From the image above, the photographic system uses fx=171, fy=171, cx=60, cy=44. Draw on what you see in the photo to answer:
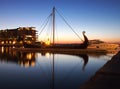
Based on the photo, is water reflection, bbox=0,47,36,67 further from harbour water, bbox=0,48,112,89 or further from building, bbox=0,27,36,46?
building, bbox=0,27,36,46

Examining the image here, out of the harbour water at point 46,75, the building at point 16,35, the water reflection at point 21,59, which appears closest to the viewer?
the harbour water at point 46,75

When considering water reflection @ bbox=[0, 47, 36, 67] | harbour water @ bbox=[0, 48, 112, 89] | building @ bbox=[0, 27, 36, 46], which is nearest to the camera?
harbour water @ bbox=[0, 48, 112, 89]

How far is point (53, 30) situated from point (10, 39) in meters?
75.8

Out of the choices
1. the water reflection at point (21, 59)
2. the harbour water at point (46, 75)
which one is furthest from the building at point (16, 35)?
the harbour water at point (46, 75)

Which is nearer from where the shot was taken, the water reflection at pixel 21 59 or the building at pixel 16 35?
the water reflection at pixel 21 59

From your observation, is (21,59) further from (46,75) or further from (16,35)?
(16,35)

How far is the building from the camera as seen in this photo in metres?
106

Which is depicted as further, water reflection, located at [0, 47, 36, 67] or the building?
the building

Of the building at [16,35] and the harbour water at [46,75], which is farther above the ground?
the building at [16,35]

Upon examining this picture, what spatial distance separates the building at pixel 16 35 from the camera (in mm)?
106250

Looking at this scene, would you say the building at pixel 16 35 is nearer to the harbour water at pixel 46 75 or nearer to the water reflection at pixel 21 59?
the water reflection at pixel 21 59

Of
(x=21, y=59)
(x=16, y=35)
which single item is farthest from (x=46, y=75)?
(x=16, y=35)

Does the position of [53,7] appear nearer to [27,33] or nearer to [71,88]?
[71,88]

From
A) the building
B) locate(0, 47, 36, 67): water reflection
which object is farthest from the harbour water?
the building
